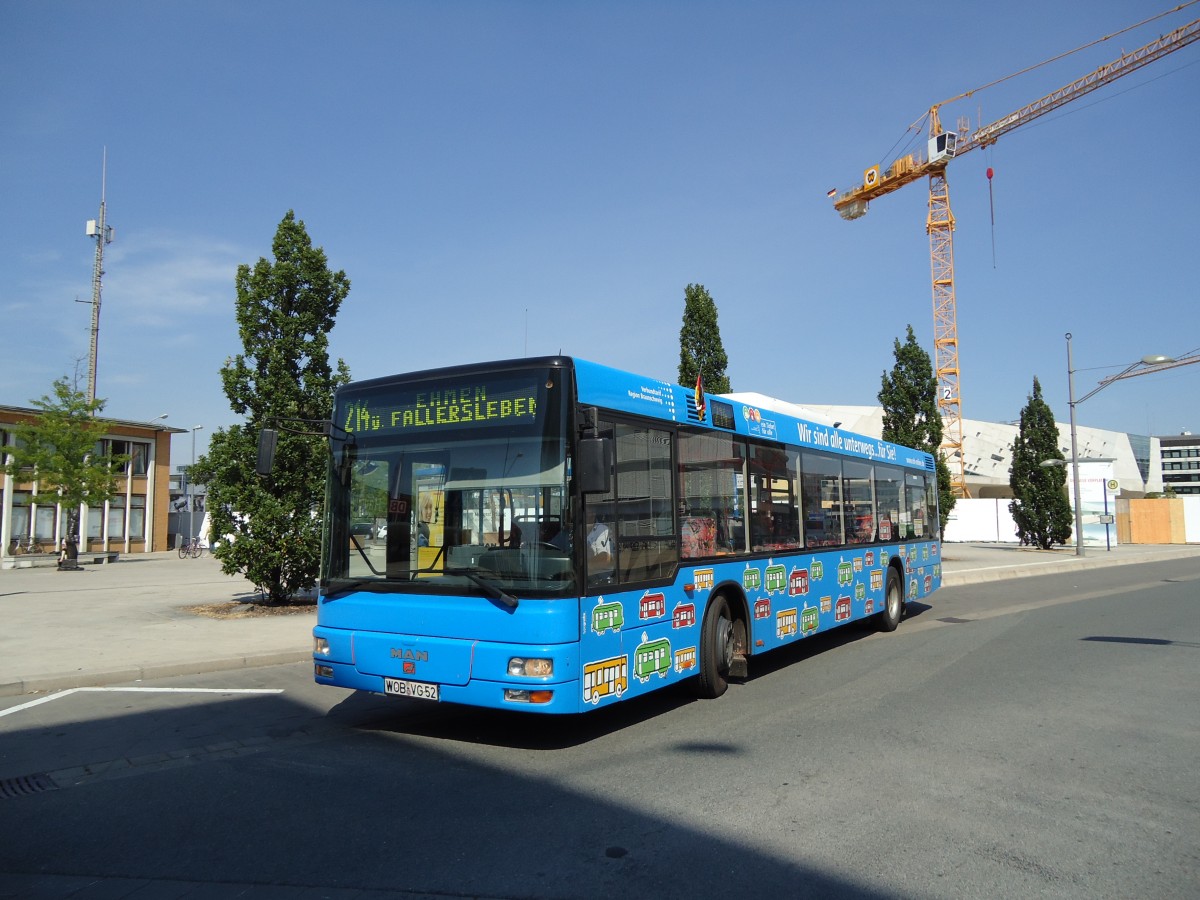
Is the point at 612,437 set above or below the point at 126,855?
above

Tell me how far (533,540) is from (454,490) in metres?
0.83

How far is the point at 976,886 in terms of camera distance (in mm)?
3932

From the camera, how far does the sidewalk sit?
31.7ft

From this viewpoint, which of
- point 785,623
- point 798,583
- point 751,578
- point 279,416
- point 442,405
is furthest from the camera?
point 279,416

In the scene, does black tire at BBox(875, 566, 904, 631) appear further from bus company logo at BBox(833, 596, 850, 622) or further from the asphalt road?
the asphalt road

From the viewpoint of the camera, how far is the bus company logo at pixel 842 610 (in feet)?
36.3

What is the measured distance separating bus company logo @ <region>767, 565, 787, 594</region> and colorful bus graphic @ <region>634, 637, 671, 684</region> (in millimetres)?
→ 2292

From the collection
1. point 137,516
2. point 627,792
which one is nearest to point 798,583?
point 627,792

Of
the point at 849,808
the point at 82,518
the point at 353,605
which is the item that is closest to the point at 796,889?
the point at 849,808

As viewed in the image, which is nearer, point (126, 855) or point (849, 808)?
point (126, 855)

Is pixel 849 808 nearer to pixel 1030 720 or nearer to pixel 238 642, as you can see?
pixel 1030 720

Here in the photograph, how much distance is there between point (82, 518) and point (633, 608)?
42.7 meters

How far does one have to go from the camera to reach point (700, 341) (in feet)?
78.3

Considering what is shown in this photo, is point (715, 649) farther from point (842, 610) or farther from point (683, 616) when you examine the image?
point (842, 610)
